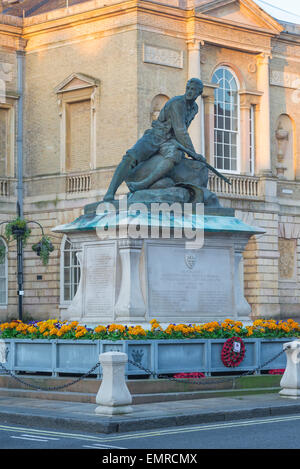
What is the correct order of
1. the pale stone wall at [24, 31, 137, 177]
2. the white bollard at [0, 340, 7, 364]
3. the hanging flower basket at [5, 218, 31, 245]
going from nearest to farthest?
the white bollard at [0, 340, 7, 364] < the hanging flower basket at [5, 218, 31, 245] < the pale stone wall at [24, 31, 137, 177]

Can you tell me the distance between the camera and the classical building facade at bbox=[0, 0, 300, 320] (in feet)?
147

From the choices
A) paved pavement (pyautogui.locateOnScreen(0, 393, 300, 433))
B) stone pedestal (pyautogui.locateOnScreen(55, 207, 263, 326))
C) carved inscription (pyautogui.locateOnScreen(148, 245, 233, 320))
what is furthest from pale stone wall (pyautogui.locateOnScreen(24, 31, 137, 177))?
paved pavement (pyautogui.locateOnScreen(0, 393, 300, 433))

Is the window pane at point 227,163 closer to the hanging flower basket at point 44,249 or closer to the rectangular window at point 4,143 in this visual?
the hanging flower basket at point 44,249

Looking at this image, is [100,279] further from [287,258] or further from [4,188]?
[287,258]

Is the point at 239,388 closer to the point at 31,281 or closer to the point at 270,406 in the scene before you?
the point at 270,406

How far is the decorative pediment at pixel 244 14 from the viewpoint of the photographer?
1843 inches

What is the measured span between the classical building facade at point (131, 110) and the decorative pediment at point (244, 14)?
0.06 m

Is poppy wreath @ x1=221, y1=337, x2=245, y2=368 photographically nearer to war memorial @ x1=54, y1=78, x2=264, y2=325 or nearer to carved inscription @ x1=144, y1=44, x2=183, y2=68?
war memorial @ x1=54, y1=78, x2=264, y2=325

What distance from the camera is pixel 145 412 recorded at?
16.9 m

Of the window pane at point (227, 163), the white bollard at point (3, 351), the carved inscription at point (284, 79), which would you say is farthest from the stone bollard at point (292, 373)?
the carved inscription at point (284, 79)

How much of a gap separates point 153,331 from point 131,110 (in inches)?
1001

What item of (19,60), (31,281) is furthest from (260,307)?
(19,60)

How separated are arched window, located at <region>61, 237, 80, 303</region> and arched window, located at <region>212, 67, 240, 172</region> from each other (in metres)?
7.05

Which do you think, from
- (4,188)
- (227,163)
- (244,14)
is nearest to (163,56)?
(244,14)
